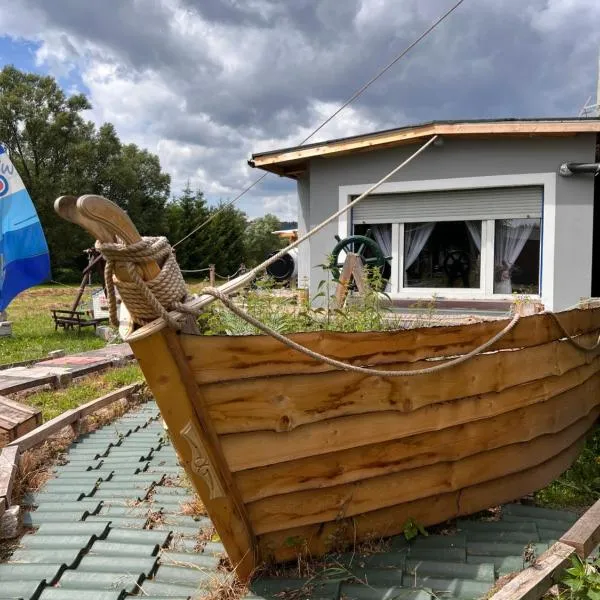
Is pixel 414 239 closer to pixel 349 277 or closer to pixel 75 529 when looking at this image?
pixel 349 277

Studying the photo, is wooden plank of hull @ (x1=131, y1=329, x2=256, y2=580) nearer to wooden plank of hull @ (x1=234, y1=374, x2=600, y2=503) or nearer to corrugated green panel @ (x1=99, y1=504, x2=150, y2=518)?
wooden plank of hull @ (x1=234, y1=374, x2=600, y2=503)

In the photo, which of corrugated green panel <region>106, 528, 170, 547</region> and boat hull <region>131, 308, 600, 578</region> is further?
corrugated green panel <region>106, 528, 170, 547</region>

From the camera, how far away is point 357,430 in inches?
97.1

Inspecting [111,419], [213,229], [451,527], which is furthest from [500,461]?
[213,229]

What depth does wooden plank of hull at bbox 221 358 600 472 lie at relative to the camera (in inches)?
88.0

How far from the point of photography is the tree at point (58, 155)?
30.9 meters

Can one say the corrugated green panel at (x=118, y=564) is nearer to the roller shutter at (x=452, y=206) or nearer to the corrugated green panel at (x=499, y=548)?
the corrugated green panel at (x=499, y=548)

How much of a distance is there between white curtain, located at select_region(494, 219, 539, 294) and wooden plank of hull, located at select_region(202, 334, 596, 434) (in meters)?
3.72

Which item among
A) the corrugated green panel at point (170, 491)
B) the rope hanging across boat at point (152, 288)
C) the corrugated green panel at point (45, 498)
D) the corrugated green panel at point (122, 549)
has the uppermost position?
the rope hanging across boat at point (152, 288)

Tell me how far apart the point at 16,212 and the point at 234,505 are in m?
11.2

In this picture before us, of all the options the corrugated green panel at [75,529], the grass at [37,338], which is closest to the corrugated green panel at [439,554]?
the corrugated green panel at [75,529]

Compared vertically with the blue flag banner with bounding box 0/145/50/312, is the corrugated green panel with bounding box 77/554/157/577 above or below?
below

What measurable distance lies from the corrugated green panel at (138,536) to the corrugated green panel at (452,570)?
4.20ft

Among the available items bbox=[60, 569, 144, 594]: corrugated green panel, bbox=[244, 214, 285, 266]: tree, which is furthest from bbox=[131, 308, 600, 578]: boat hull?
bbox=[244, 214, 285, 266]: tree
